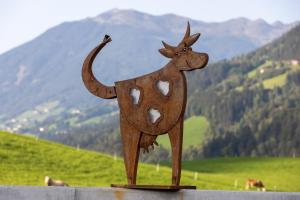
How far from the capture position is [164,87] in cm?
827

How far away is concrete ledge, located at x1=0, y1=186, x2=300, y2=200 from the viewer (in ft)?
25.1

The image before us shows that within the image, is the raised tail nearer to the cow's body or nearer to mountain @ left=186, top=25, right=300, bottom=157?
the cow's body

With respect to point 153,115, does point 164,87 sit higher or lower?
higher

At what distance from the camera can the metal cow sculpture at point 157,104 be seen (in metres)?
8.20

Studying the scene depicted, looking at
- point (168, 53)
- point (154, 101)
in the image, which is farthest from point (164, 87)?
point (168, 53)

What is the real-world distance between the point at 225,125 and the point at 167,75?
153 m

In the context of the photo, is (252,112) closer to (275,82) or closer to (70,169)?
(275,82)

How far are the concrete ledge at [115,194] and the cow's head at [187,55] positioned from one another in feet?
4.70

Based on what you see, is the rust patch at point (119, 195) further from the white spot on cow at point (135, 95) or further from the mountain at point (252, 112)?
the mountain at point (252, 112)

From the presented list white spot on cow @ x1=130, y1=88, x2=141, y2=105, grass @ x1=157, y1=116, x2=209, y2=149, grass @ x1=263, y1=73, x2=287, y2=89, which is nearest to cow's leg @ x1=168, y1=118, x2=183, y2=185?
white spot on cow @ x1=130, y1=88, x2=141, y2=105

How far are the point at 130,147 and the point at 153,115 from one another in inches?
19.0

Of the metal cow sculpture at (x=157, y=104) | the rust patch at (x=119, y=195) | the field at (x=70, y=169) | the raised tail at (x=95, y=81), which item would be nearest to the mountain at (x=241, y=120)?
the field at (x=70, y=169)

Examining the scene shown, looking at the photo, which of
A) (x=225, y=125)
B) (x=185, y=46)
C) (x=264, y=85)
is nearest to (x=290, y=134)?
(x=225, y=125)

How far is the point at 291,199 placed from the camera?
7832 mm
